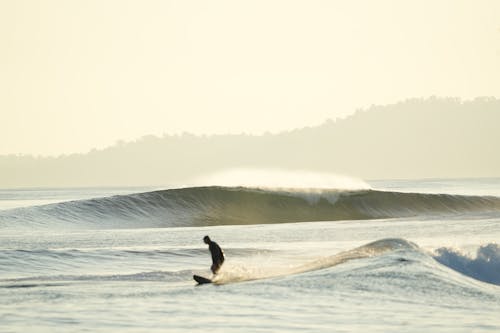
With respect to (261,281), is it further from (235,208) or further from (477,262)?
(235,208)

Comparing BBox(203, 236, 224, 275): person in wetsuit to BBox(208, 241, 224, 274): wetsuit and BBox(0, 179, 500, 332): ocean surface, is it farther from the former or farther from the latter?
BBox(0, 179, 500, 332): ocean surface

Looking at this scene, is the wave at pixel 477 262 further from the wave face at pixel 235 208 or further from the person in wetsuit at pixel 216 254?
the wave face at pixel 235 208

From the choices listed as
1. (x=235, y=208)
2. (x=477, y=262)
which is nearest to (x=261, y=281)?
(x=477, y=262)

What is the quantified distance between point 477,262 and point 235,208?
1412 inches

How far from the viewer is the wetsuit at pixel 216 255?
841 inches

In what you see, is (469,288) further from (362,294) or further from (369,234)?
(369,234)

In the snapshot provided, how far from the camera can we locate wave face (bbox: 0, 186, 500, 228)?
5144cm

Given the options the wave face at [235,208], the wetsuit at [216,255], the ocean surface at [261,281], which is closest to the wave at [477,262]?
the ocean surface at [261,281]

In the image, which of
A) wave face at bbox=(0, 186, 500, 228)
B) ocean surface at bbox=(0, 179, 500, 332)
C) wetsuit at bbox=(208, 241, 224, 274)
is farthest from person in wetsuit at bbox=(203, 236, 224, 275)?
wave face at bbox=(0, 186, 500, 228)

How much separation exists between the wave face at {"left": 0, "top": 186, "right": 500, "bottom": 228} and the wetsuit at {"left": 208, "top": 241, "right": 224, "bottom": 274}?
2717cm

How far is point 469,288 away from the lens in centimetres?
1784

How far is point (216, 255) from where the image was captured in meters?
21.4

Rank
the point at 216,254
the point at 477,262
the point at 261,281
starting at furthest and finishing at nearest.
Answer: the point at 216,254 < the point at 477,262 < the point at 261,281

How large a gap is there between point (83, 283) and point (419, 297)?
748 centimetres
